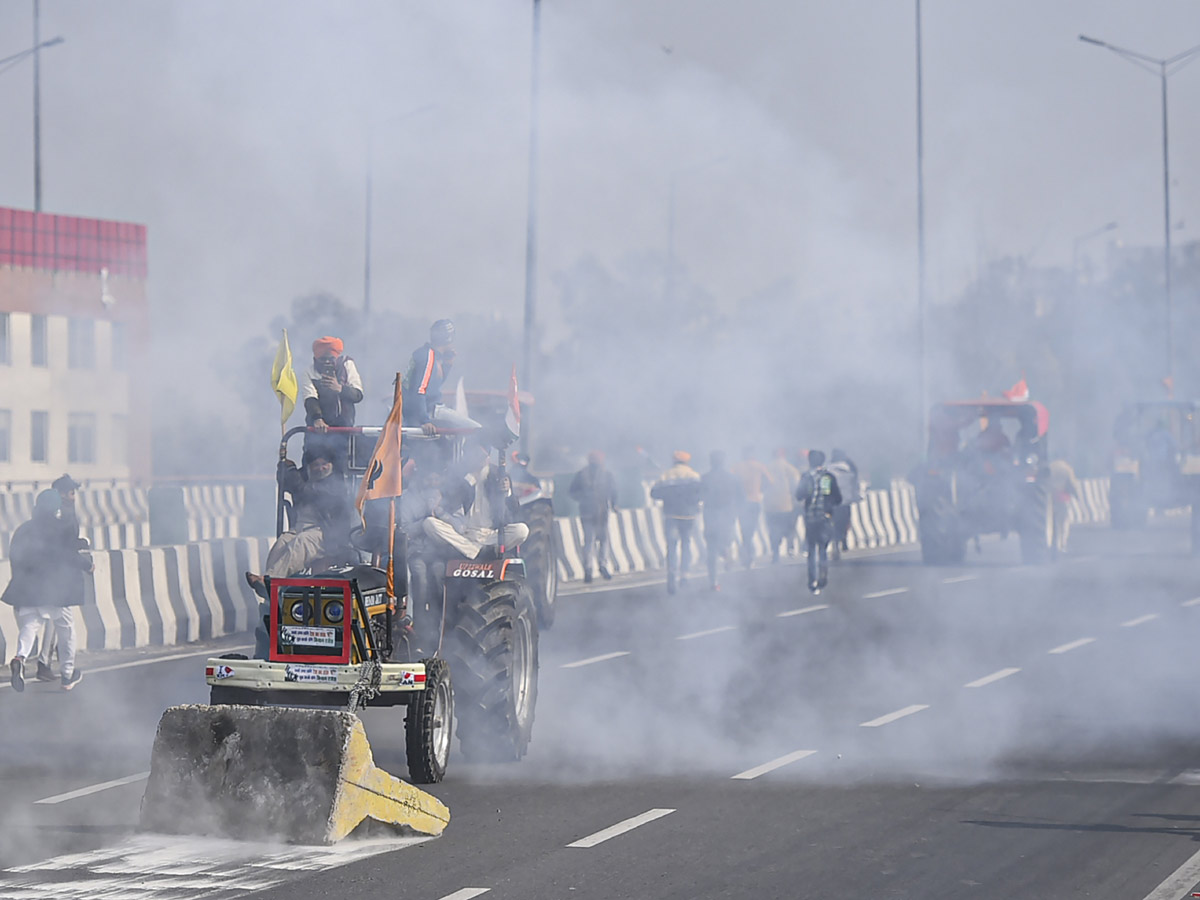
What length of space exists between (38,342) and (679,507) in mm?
13793

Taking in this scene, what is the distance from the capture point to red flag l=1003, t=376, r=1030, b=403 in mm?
25750

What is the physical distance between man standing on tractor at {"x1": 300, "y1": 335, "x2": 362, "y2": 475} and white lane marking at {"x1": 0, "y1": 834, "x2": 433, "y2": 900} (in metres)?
2.60

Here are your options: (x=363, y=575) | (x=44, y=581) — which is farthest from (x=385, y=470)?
(x=44, y=581)

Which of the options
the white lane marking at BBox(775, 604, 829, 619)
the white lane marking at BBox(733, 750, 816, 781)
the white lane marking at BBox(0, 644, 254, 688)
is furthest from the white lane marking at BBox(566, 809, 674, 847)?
the white lane marking at BBox(775, 604, 829, 619)

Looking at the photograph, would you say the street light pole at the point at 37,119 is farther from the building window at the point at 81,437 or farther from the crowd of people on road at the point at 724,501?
the crowd of people on road at the point at 724,501

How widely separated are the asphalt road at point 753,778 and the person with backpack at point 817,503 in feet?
12.6

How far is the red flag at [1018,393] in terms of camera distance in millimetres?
25750

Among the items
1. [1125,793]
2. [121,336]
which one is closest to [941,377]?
[1125,793]

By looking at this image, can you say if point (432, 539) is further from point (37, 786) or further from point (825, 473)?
point (825, 473)

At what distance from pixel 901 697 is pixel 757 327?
9.78ft

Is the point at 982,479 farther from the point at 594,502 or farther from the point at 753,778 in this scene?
the point at 753,778

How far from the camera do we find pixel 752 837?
849 centimetres

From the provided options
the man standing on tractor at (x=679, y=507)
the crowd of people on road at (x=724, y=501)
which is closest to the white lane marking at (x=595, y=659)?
the crowd of people on road at (x=724, y=501)

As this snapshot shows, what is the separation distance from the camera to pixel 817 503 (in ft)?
72.2
